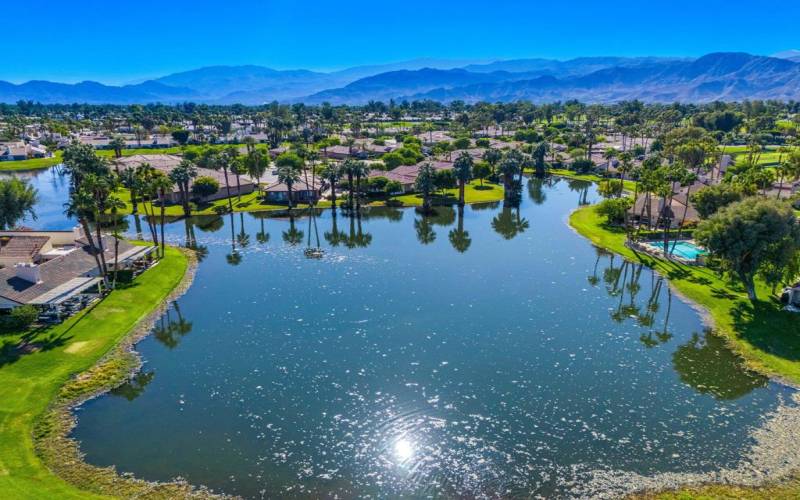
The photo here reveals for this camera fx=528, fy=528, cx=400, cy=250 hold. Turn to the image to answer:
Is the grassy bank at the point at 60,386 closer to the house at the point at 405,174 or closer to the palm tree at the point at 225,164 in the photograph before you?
the palm tree at the point at 225,164

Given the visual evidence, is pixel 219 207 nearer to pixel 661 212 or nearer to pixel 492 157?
pixel 492 157

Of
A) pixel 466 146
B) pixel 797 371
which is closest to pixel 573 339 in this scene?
pixel 797 371

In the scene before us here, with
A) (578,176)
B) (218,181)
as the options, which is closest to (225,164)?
(218,181)

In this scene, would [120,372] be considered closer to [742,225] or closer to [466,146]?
[742,225]

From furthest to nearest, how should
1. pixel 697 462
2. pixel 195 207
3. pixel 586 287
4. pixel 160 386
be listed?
pixel 195 207
pixel 586 287
pixel 160 386
pixel 697 462

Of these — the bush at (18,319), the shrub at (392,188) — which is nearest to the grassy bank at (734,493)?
the bush at (18,319)

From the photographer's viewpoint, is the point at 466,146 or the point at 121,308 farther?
the point at 466,146
